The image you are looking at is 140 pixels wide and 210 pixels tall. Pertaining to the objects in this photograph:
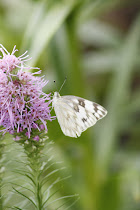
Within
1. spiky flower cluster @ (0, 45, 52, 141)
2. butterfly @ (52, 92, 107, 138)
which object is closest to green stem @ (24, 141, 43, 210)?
spiky flower cluster @ (0, 45, 52, 141)

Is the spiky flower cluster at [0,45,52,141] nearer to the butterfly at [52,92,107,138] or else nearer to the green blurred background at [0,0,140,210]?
the butterfly at [52,92,107,138]

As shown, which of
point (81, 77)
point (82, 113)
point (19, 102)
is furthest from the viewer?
point (81, 77)

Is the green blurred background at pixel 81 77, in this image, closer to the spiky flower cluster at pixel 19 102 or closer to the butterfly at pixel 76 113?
the butterfly at pixel 76 113

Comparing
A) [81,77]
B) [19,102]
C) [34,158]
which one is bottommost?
[34,158]

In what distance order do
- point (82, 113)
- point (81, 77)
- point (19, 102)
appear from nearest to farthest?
1. point (19, 102)
2. point (82, 113)
3. point (81, 77)

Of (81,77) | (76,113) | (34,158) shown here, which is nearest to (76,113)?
(76,113)

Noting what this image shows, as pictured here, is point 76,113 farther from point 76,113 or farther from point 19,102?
point 19,102

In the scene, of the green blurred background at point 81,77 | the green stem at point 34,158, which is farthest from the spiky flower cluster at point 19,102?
the green blurred background at point 81,77

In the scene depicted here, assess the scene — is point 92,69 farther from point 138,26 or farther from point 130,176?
point 130,176

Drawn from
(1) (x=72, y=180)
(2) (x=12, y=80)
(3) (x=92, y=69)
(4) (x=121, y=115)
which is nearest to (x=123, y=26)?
(3) (x=92, y=69)
